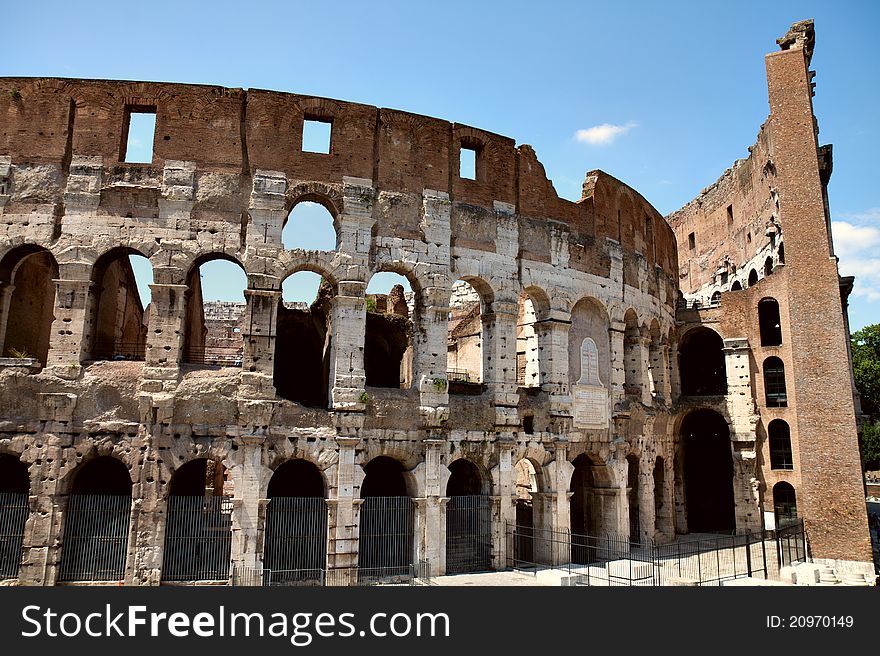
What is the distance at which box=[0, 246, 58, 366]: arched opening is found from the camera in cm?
1501

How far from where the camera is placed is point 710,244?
3272 cm

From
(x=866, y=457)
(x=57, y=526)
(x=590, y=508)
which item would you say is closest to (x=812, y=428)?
(x=590, y=508)

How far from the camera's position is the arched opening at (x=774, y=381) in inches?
888

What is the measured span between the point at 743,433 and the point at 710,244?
13468 millimetres

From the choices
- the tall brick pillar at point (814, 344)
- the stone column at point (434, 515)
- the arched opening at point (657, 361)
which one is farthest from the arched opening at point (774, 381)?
the stone column at point (434, 515)

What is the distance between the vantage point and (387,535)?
14938 millimetres

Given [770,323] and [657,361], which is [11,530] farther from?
[770,323]

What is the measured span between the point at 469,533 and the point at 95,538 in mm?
8460

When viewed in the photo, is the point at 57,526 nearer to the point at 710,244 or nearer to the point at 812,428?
the point at 812,428


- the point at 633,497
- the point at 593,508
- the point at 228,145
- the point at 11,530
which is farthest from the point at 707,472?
the point at 11,530

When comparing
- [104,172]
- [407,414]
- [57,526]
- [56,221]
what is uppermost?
[104,172]

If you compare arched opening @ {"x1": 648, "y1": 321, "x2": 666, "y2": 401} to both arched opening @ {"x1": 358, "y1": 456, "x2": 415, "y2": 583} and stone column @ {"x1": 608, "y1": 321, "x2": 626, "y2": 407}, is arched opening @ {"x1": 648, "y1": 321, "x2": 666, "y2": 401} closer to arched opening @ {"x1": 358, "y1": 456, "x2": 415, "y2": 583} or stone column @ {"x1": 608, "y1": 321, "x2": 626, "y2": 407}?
stone column @ {"x1": 608, "y1": 321, "x2": 626, "y2": 407}

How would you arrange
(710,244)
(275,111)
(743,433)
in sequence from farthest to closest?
(710,244) → (743,433) → (275,111)

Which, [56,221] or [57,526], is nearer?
[57,526]
